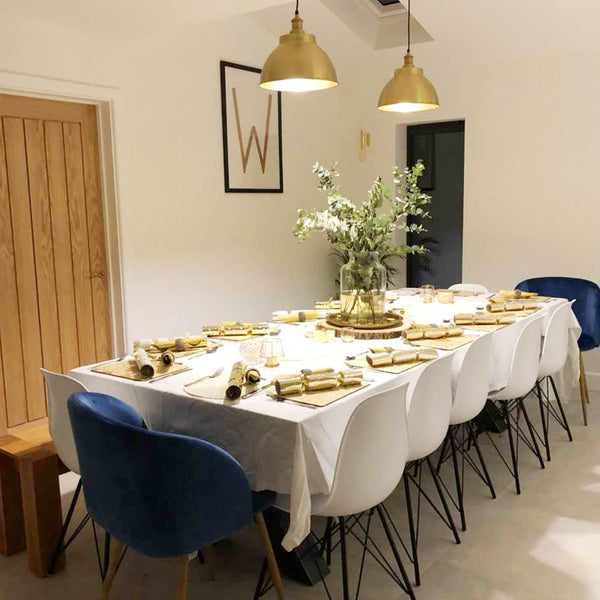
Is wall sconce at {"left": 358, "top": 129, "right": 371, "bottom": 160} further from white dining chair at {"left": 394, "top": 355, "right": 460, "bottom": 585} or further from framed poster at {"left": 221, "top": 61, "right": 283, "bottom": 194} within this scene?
white dining chair at {"left": 394, "top": 355, "right": 460, "bottom": 585}

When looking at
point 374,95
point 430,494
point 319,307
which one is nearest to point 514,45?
point 374,95

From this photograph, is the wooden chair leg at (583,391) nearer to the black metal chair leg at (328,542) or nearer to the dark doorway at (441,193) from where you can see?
the dark doorway at (441,193)

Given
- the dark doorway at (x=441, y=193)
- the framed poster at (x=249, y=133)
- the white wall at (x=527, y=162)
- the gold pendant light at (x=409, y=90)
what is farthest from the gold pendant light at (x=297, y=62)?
the dark doorway at (x=441, y=193)

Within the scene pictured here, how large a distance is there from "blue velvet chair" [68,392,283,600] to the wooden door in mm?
2101

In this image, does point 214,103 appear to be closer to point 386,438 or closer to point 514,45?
point 514,45

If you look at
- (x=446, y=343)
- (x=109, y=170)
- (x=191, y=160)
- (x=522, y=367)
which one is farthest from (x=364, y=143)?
(x=446, y=343)

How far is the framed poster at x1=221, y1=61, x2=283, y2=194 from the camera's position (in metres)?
4.91

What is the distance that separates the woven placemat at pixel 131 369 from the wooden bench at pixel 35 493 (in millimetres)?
378

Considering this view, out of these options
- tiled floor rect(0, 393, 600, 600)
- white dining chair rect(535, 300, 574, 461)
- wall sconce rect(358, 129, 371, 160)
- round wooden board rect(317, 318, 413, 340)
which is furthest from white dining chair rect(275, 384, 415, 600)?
wall sconce rect(358, 129, 371, 160)

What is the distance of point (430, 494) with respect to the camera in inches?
128

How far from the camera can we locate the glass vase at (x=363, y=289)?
3111mm

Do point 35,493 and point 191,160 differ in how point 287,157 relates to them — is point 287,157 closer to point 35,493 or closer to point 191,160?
point 191,160

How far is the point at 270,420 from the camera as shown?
207cm

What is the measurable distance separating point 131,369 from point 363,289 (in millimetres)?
1181
